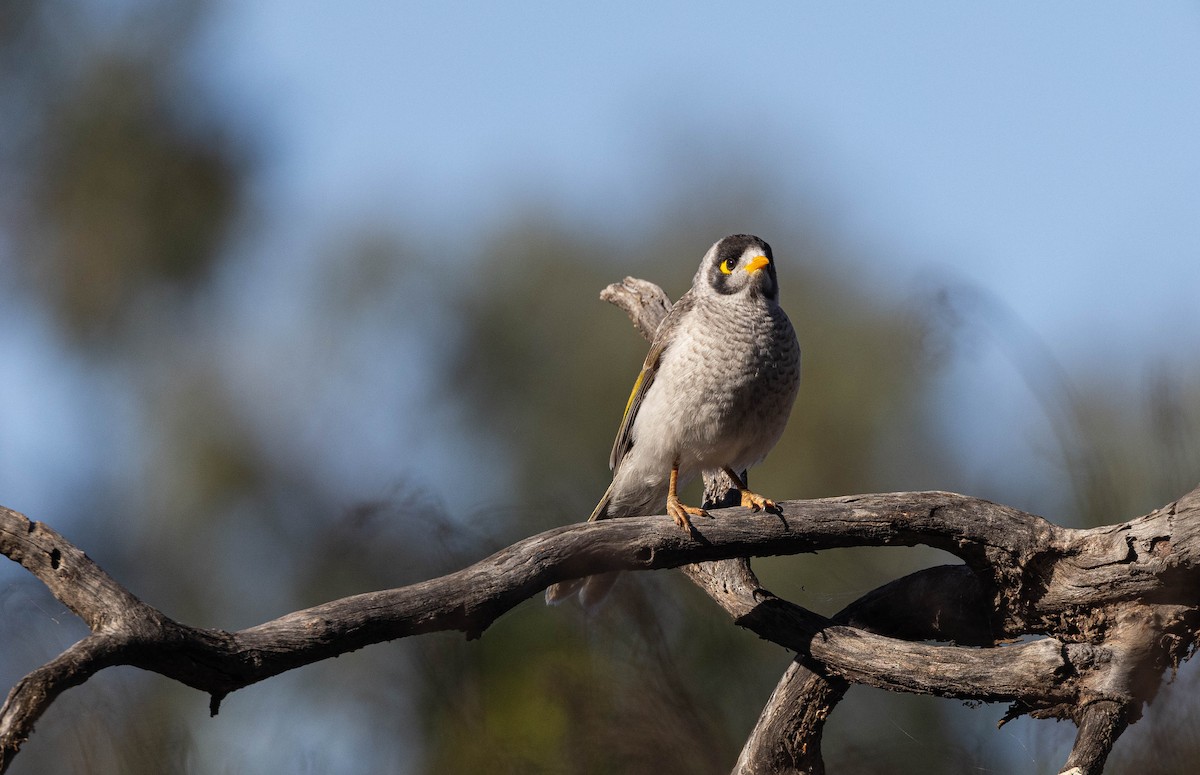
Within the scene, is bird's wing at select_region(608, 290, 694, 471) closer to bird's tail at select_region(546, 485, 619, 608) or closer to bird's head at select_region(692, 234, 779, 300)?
bird's head at select_region(692, 234, 779, 300)

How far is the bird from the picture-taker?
5.54 metres

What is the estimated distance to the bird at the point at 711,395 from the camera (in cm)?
554

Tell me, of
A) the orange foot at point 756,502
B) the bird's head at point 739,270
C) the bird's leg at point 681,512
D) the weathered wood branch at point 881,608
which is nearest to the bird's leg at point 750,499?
the orange foot at point 756,502

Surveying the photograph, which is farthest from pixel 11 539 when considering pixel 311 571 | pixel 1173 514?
pixel 311 571

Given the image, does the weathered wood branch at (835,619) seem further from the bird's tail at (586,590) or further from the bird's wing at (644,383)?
the bird's wing at (644,383)

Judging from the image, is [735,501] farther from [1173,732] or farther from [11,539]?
[11,539]

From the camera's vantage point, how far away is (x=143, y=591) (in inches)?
521

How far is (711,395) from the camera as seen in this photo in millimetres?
5535

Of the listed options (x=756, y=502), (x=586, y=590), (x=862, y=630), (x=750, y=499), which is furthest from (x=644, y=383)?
(x=862, y=630)

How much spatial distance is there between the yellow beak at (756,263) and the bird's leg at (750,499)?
1.03 metres

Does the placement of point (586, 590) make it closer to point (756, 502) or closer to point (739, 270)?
point (756, 502)

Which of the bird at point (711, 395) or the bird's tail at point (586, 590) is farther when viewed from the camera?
the bird at point (711, 395)

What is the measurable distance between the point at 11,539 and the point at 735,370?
126 inches

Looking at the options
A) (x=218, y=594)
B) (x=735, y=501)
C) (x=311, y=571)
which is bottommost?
(x=735, y=501)
